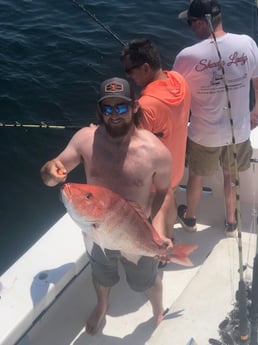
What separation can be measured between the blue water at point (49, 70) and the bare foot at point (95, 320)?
6.23ft

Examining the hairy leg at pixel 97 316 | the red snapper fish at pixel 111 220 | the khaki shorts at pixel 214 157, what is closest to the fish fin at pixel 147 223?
the red snapper fish at pixel 111 220

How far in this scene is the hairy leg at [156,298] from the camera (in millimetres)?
3504

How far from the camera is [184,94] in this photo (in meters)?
3.38

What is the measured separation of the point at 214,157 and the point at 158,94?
37.9 inches

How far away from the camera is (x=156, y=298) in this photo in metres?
3.55

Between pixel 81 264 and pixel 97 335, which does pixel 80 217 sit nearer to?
pixel 81 264

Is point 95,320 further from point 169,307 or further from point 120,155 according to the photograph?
point 120,155

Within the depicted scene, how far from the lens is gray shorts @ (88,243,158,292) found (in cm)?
321

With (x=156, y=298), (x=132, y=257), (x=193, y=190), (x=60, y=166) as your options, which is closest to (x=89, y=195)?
(x=60, y=166)

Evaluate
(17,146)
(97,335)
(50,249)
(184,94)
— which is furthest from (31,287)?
(17,146)

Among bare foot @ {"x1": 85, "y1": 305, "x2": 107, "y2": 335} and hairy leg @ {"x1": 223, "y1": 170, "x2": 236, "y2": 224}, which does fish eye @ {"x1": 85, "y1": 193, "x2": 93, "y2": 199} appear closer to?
bare foot @ {"x1": 85, "y1": 305, "x2": 107, "y2": 335}

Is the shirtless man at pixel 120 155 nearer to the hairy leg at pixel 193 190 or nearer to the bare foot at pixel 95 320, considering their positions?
the bare foot at pixel 95 320

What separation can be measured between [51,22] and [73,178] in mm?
5109

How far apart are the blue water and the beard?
2940mm
